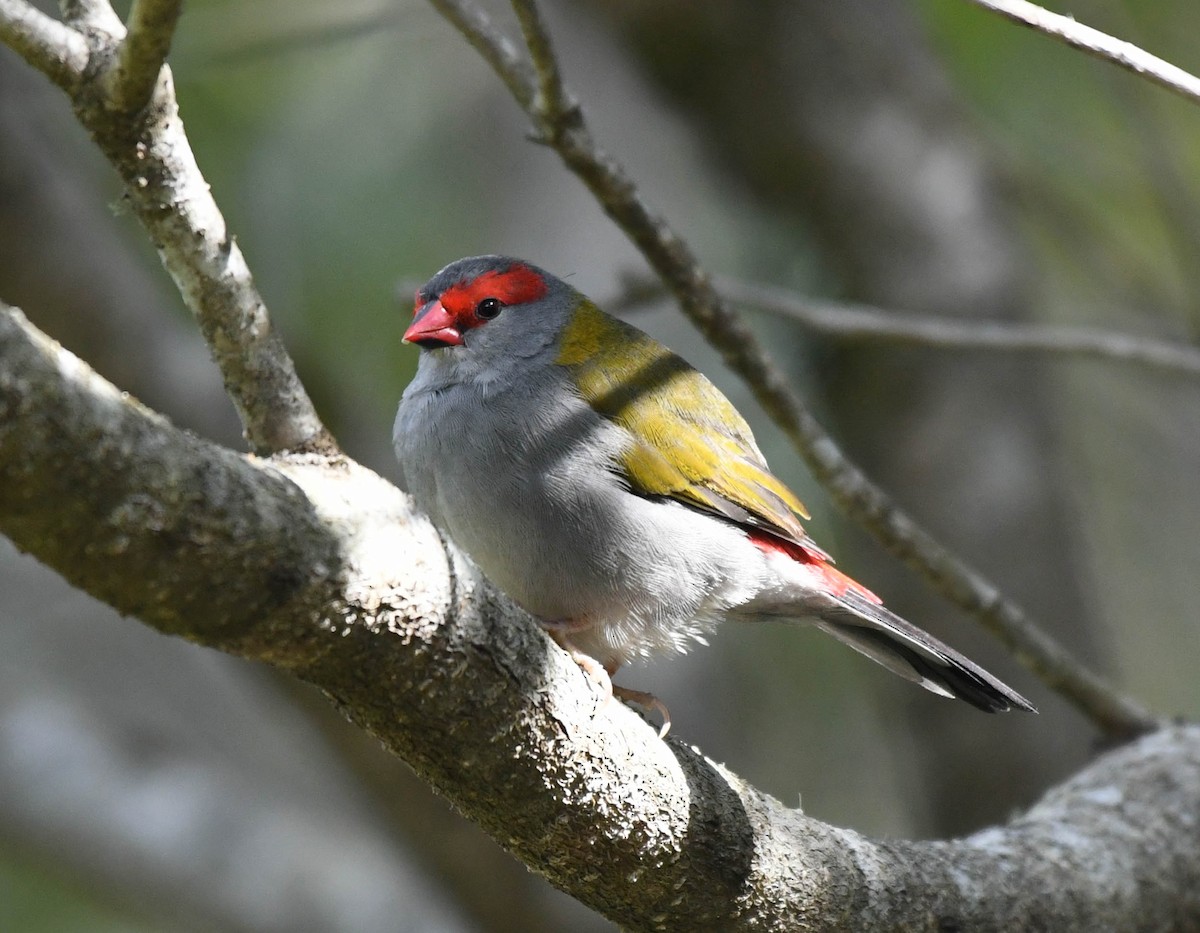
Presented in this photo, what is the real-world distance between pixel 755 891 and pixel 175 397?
10.4 feet

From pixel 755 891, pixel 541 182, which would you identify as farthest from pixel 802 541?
pixel 541 182

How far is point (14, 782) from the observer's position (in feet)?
17.0

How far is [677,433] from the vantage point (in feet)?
11.7

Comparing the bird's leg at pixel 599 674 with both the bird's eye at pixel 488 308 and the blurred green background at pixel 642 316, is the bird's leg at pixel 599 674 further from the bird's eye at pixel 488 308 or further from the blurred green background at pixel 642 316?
the blurred green background at pixel 642 316

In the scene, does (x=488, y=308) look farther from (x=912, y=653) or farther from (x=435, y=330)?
(x=912, y=653)

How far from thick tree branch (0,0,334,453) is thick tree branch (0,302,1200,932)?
11.3 inches

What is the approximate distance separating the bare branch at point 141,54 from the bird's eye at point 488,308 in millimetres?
1963

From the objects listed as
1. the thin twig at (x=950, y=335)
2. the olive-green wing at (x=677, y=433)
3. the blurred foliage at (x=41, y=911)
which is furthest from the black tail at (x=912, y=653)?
the blurred foliage at (x=41, y=911)

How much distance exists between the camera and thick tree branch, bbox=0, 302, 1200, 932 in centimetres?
136

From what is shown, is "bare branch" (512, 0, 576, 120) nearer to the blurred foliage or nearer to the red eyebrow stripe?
the red eyebrow stripe

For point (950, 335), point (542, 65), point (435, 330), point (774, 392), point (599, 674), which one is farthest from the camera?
point (950, 335)

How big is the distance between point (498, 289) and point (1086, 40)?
86.3 inches

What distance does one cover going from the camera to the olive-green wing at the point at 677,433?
11.3 ft

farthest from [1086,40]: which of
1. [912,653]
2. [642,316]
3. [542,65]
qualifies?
[642,316]
